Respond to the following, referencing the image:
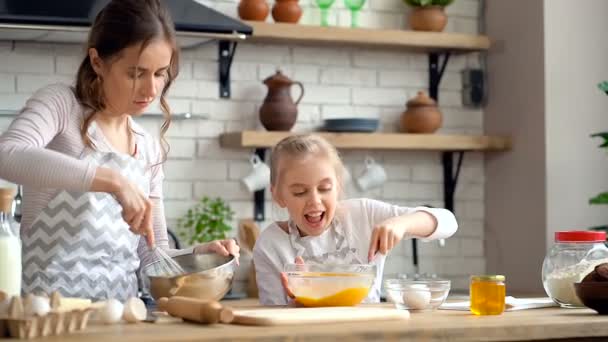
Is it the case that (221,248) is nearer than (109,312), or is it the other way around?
(109,312)

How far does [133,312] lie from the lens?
193cm

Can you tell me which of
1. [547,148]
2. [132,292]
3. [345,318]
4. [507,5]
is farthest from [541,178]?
[345,318]

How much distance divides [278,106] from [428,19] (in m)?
0.86

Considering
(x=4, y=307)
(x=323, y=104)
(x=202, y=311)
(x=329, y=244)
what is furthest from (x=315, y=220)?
(x=323, y=104)

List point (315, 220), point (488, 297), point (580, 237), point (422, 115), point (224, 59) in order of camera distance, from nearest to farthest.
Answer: point (488, 297) < point (580, 237) < point (315, 220) < point (224, 59) < point (422, 115)

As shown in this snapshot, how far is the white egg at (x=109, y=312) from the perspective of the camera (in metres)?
1.89

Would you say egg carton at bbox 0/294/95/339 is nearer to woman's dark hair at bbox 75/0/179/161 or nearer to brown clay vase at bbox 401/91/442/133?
woman's dark hair at bbox 75/0/179/161

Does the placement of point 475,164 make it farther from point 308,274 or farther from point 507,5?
point 308,274

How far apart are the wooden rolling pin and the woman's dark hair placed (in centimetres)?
69

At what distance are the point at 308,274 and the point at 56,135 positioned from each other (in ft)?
2.37

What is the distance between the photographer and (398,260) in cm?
505

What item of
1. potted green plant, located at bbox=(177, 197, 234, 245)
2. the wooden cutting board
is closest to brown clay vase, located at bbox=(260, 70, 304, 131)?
potted green plant, located at bbox=(177, 197, 234, 245)

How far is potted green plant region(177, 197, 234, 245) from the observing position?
15.0 feet

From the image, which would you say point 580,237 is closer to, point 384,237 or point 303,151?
point 384,237
